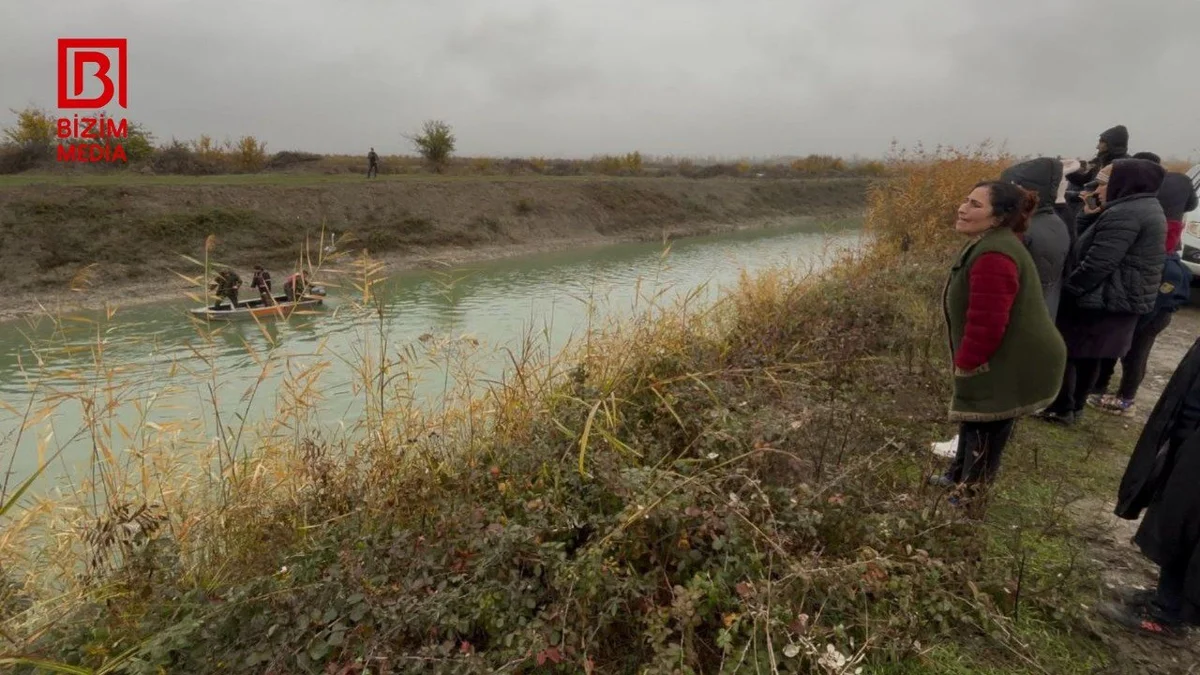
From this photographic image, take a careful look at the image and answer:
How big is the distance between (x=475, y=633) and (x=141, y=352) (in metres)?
9.34

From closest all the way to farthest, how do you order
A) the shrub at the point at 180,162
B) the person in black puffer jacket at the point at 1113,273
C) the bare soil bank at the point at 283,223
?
the person in black puffer jacket at the point at 1113,273
the bare soil bank at the point at 283,223
the shrub at the point at 180,162

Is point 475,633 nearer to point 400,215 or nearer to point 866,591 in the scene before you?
point 866,591

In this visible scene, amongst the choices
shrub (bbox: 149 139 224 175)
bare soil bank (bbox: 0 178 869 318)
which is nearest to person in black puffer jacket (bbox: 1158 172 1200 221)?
bare soil bank (bbox: 0 178 869 318)

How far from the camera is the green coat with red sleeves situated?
2422 millimetres

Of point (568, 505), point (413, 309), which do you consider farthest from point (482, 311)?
point (568, 505)

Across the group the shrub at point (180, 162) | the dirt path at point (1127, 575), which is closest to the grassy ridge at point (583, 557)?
the dirt path at point (1127, 575)

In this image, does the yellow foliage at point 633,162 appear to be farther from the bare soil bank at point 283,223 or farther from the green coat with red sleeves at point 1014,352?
the green coat with red sleeves at point 1014,352

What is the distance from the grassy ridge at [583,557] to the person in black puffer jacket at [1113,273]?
2.49 ft

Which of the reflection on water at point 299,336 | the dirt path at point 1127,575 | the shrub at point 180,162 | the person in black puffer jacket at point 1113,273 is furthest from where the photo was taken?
the shrub at point 180,162

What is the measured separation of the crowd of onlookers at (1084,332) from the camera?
6.70ft

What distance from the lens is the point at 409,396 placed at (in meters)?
3.28

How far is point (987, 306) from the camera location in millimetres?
2406

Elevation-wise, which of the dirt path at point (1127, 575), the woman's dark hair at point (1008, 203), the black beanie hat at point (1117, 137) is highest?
the black beanie hat at point (1117, 137)

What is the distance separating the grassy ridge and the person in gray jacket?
3.52 ft
